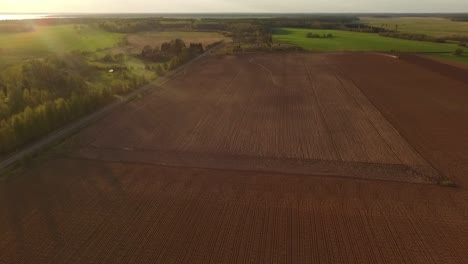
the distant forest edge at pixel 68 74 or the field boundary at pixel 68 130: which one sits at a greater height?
the distant forest edge at pixel 68 74

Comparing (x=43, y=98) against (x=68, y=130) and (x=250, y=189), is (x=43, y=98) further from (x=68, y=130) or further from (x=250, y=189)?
(x=250, y=189)

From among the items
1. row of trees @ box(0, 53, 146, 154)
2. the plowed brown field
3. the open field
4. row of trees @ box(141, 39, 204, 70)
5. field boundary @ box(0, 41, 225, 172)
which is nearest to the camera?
the plowed brown field

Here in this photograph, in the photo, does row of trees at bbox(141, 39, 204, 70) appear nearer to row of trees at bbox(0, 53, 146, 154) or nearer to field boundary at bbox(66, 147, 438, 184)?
row of trees at bbox(0, 53, 146, 154)

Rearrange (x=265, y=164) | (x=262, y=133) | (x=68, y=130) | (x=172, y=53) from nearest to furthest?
(x=265, y=164)
(x=262, y=133)
(x=68, y=130)
(x=172, y=53)

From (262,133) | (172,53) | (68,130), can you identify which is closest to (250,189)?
(262,133)

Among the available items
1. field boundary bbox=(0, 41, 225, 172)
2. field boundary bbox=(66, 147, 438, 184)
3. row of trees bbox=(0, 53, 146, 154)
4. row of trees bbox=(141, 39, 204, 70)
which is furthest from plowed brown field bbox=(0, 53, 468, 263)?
row of trees bbox=(141, 39, 204, 70)

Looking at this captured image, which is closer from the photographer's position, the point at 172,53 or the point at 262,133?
the point at 262,133

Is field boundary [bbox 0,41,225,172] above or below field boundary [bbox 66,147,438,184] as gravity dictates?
above

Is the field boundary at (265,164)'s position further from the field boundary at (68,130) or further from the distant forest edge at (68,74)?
the distant forest edge at (68,74)

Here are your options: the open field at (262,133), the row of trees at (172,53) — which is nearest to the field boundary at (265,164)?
the open field at (262,133)
